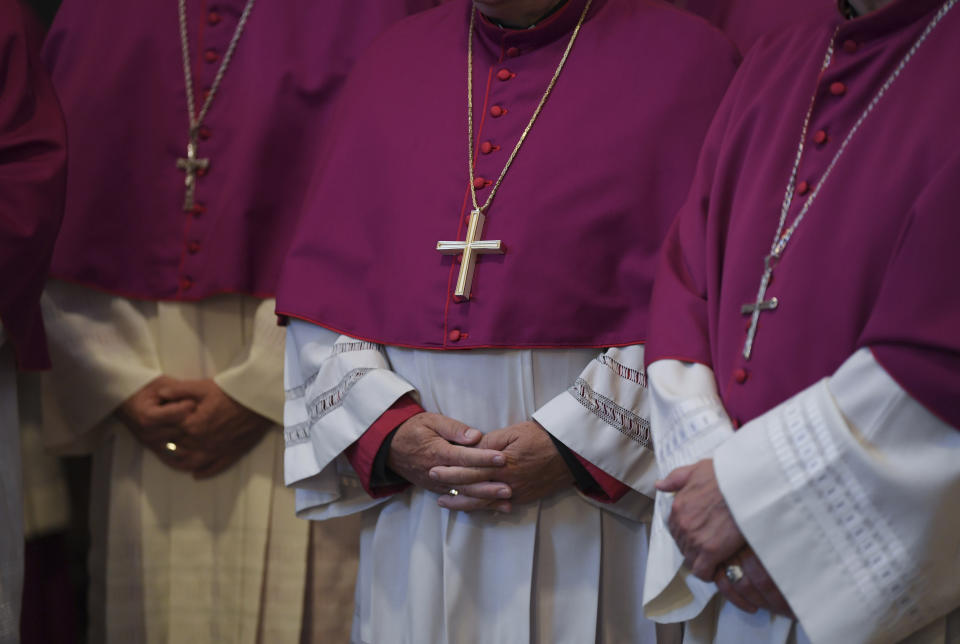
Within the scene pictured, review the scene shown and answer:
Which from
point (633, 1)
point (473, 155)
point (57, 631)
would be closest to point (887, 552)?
point (473, 155)

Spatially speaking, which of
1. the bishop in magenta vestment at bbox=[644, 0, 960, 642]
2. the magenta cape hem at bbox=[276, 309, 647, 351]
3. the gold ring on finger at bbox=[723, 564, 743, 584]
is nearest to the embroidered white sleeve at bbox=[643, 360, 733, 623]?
the bishop in magenta vestment at bbox=[644, 0, 960, 642]

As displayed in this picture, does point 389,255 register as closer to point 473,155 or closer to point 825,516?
point 473,155

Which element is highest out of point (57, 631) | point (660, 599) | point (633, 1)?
point (633, 1)

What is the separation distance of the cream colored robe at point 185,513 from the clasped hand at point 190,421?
6 centimetres

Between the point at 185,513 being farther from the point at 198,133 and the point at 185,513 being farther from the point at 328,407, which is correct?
the point at 198,133

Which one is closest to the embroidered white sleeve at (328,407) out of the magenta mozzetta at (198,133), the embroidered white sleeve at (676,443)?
the magenta mozzetta at (198,133)

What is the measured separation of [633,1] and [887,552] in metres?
1.70

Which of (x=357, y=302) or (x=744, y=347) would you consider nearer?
(x=744, y=347)

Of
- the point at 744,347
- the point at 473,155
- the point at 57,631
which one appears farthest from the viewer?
the point at 57,631

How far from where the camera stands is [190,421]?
3402 mm

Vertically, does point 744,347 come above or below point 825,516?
above

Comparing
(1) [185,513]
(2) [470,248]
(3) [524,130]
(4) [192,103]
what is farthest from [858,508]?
(4) [192,103]

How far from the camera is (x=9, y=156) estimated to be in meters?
2.98

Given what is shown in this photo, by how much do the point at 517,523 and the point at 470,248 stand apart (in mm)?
702
